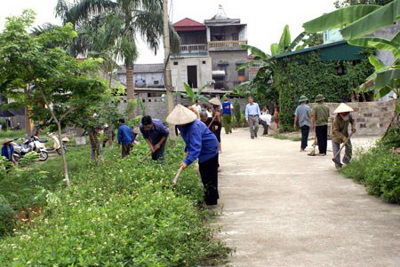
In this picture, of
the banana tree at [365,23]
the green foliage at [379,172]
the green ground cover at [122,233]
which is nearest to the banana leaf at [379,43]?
the banana tree at [365,23]

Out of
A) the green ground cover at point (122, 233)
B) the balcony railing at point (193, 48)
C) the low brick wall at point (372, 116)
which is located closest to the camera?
the green ground cover at point (122, 233)

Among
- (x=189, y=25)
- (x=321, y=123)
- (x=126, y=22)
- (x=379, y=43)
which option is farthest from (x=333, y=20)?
(x=189, y=25)

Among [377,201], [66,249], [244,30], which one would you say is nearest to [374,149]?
[377,201]

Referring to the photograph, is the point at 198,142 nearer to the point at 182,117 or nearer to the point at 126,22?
the point at 182,117

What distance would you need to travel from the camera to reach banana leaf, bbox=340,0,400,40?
6113 millimetres

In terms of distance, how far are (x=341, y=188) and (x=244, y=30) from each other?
42878mm

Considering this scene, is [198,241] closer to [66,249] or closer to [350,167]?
[66,249]

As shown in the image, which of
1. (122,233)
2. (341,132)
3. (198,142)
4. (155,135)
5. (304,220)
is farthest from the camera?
(341,132)

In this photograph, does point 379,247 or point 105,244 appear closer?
point 105,244

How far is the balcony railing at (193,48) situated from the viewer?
47.9 meters

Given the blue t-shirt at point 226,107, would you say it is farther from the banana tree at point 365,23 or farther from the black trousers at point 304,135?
the banana tree at point 365,23

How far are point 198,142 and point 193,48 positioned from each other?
4215 cm

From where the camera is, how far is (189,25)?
48.6 metres

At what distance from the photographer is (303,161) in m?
12.3
